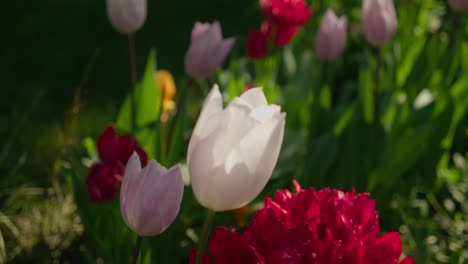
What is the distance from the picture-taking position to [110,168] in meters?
1.30

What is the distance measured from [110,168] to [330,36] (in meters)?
0.77

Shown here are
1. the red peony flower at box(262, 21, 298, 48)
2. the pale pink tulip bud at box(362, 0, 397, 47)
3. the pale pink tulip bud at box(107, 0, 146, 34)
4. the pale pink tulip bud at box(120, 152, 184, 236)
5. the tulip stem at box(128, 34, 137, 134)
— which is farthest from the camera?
the red peony flower at box(262, 21, 298, 48)

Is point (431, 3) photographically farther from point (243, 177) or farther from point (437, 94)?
point (243, 177)

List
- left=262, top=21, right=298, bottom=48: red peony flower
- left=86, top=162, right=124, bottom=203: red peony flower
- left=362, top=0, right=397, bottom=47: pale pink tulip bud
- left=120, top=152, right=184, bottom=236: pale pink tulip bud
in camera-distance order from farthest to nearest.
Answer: left=262, top=21, right=298, bottom=48: red peony flower
left=362, top=0, right=397, bottom=47: pale pink tulip bud
left=86, top=162, right=124, bottom=203: red peony flower
left=120, top=152, right=184, bottom=236: pale pink tulip bud

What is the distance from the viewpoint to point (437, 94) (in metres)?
2.11

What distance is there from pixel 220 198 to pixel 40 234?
117 centimetres

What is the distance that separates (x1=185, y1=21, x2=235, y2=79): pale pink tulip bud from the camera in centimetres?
154

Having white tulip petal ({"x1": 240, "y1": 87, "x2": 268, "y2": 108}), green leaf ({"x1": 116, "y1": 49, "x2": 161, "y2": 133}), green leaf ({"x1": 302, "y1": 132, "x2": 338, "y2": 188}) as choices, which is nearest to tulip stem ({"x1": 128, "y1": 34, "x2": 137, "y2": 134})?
green leaf ({"x1": 116, "y1": 49, "x2": 161, "y2": 133})

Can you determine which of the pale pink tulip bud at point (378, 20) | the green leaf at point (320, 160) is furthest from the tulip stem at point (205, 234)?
the pale pink tulip bud at point (378, 20)

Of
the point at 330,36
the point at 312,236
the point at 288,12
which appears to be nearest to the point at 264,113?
the point at 312,236

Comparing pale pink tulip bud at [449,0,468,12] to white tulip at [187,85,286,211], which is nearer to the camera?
white tulip at [187,85,286,211]

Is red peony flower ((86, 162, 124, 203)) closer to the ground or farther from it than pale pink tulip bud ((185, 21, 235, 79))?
closer to the ground

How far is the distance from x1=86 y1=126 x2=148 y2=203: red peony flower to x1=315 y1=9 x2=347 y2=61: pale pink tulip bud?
69 cm

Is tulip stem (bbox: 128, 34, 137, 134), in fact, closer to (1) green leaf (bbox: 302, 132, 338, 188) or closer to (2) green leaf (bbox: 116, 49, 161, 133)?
(2) green leaf (bbox: 116, 49, 161, 133)
